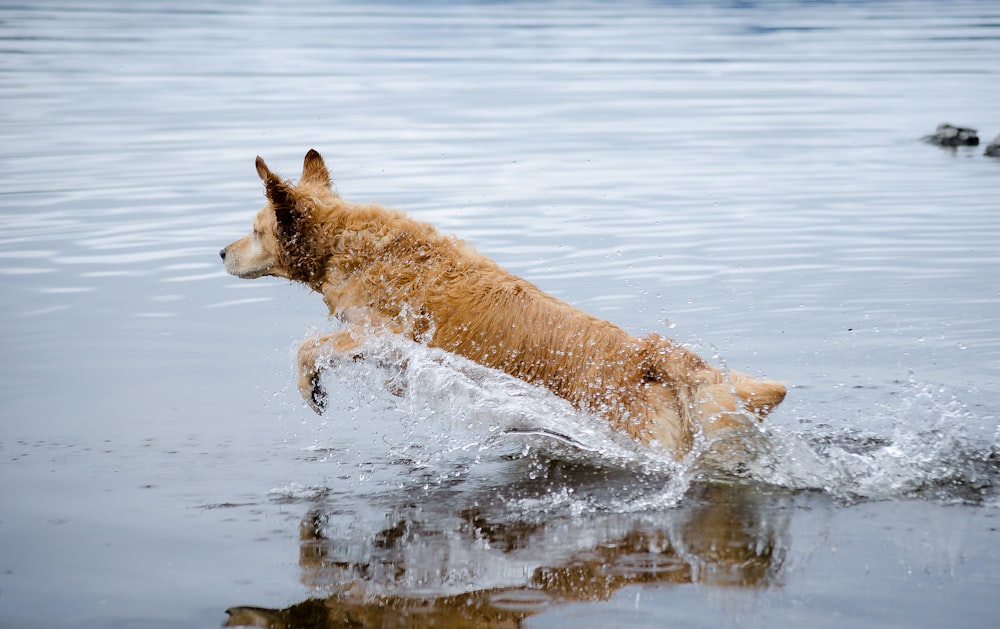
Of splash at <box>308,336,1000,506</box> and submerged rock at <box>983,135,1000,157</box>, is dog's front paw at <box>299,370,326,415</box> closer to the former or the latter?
splash at <box>308,336,1000,506</box>

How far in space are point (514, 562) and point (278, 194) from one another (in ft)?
9.00

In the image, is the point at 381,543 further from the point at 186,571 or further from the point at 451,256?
the point at 451,256

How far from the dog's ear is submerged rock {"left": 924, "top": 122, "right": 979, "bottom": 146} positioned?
41.9ft

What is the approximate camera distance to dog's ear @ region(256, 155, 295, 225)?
23.2 ft

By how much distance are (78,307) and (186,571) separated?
17.3 feet

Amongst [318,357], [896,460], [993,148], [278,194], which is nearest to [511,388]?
[318,357]

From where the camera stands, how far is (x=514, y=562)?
5.48 meters

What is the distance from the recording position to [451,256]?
692 cm

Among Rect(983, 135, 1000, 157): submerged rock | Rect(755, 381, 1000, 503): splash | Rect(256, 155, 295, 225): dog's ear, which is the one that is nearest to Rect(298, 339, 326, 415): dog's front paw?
Rect(256, 155, 295, 225): dog's ear

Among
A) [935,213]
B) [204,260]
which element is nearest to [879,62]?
[935,213]

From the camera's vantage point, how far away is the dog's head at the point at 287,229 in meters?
7.15

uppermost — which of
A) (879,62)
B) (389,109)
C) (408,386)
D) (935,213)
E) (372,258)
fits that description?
(879,62)

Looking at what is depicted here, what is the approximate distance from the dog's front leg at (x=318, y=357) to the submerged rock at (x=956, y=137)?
42.0 feet

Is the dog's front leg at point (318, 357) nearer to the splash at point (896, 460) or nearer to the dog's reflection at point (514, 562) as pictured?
the dog's reflection at point (514, 562)
